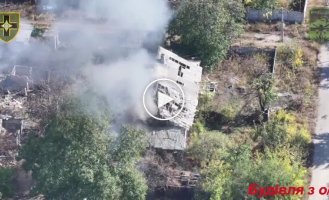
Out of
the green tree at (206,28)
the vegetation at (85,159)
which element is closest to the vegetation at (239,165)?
the vegetation at (85,159)

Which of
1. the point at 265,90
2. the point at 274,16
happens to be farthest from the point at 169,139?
the point at 274,16

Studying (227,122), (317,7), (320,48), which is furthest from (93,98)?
(317,7)

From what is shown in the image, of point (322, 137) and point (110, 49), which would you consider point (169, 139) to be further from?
point (322, 137)

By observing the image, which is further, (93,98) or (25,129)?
(25,129)

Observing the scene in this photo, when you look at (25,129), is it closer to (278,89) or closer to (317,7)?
(278,89)

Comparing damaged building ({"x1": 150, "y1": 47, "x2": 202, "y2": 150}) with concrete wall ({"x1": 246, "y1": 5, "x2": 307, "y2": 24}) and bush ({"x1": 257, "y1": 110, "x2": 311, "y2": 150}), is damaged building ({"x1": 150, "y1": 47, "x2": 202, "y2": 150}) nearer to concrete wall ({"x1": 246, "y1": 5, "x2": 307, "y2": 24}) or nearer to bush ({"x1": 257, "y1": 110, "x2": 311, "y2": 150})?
bush ({"x1": 257, "y1": 110, "x2": 311, "y2": 150})

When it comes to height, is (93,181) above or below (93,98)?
below

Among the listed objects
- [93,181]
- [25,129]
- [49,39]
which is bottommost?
[93,181]
